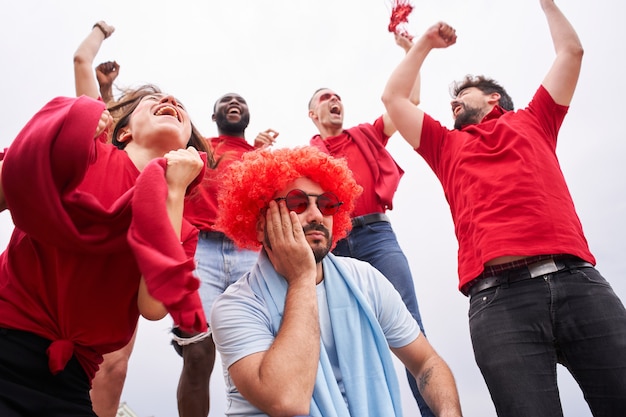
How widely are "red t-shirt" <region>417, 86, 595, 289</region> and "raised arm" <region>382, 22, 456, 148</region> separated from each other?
9 cm

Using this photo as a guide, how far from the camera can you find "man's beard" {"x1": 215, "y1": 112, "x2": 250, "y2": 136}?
4.76 meters

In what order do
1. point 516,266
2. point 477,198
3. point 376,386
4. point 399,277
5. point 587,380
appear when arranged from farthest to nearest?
1. point 399,277
2. point 477,198
3. point 516,266
4. point 587,380
5. point 376,386

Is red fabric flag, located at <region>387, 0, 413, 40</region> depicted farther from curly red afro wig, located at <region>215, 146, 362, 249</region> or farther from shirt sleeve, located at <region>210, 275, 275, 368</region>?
shirt sleeve, located at <region>210, 275, 275, 368</region>

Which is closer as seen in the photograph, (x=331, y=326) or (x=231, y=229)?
(x=331, y=326)

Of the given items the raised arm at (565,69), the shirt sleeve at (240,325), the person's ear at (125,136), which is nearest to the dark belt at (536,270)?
the raised arm at (565,69)

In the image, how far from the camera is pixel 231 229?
326 centimetres

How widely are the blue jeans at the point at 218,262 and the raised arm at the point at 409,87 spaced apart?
144 centimetres

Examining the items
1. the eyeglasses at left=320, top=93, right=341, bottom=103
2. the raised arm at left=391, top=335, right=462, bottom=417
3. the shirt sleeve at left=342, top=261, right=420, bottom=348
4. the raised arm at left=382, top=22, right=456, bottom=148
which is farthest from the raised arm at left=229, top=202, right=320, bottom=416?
the eyeglasses at left=320, top=93, right=341, bottom=103

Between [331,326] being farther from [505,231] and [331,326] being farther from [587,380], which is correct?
[587,380]

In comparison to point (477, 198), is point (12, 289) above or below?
below

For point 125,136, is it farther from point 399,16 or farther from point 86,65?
point 399,16

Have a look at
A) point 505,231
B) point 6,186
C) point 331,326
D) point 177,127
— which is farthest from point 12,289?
point 505,231

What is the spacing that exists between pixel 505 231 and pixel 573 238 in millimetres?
374

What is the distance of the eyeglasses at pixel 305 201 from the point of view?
2824 mm
